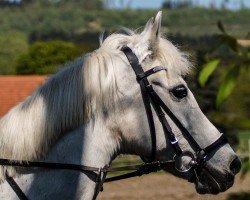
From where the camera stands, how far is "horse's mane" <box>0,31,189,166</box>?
14.0 ft

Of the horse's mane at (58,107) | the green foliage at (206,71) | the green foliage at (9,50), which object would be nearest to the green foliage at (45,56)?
the green foliage at (9,50)

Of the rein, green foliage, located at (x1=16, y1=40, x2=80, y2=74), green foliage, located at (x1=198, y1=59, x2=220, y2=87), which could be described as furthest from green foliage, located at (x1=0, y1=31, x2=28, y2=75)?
green foliage, located at (x1=198, y1=59, x2=220, y2=87)

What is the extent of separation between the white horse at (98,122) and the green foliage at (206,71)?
64.5 inches

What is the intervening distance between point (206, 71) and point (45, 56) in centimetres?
3504

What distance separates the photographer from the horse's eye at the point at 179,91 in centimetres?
450

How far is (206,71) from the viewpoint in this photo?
9.05 ft

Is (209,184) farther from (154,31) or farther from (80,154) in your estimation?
(154,31)

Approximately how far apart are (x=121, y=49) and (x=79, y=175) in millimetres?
690

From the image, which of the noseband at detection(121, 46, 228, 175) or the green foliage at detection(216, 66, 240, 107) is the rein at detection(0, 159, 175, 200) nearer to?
the noseband at detection(121, 46, 228, 175)

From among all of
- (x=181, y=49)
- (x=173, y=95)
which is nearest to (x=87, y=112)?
(x=173, y=95)

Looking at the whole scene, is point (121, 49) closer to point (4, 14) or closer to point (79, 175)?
point (79, 175)

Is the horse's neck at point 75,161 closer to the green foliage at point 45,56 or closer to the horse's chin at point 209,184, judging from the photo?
the horse's chin at point 209,184

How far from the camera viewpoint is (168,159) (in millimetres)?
4520

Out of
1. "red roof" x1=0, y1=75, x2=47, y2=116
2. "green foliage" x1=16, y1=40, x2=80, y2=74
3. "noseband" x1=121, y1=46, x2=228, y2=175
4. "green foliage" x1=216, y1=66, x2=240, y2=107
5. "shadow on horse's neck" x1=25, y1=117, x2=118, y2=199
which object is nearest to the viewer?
"green foliage" x1=216, y1=66, x2=240, y2=107
